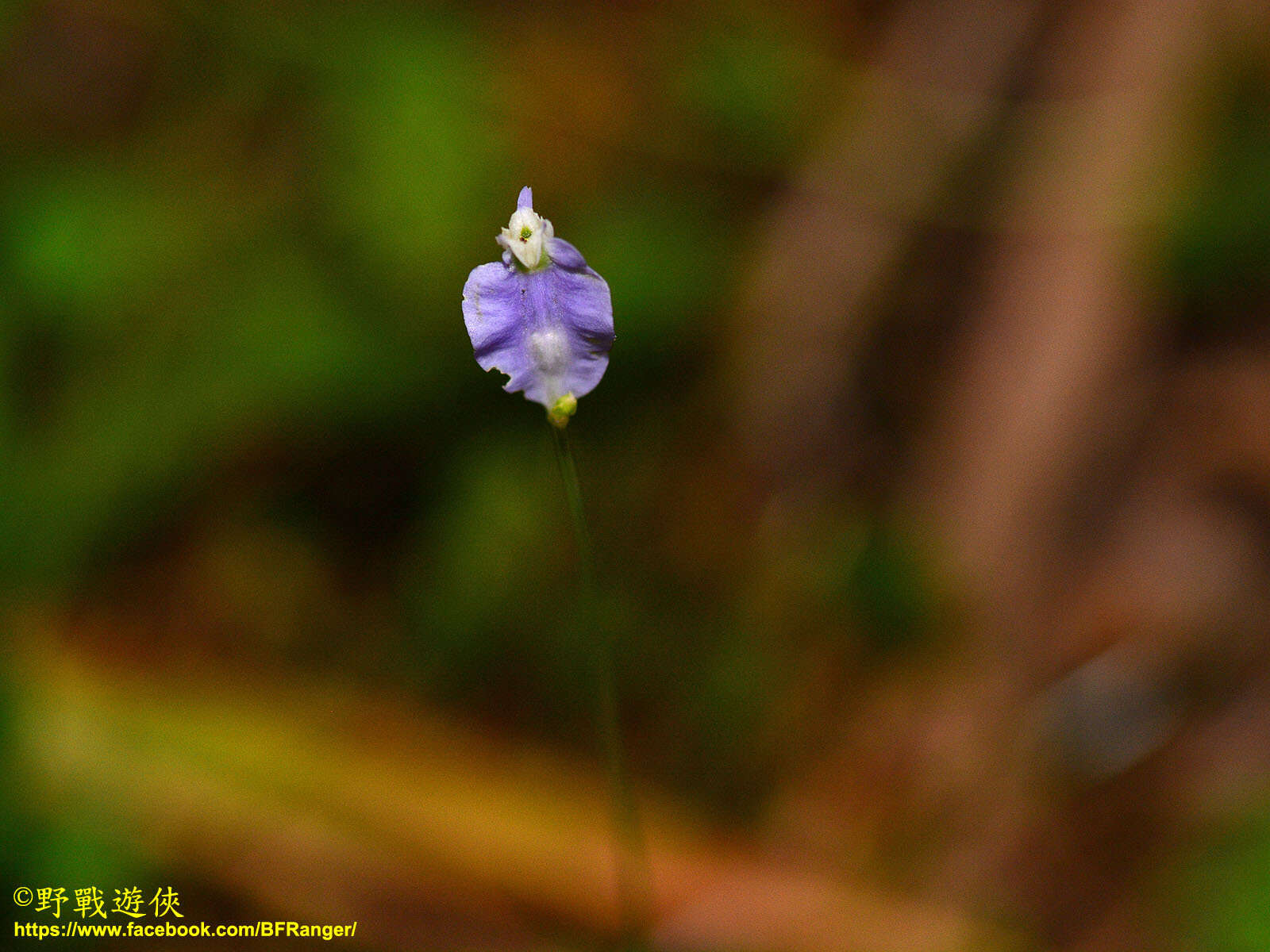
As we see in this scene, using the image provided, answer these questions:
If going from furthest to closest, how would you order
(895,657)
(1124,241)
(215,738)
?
(1124,241)
(895,657)
(215,738)

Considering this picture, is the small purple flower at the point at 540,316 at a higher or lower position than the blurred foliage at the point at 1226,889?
higher

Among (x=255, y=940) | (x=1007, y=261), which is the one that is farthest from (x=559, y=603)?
(x=1007, y=261)

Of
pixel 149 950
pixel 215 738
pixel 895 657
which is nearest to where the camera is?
pixel 149 950

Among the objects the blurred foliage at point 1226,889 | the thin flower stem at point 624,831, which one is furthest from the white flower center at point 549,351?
the blurred foliage at point 1226,889

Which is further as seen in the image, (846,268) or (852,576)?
(846,268)

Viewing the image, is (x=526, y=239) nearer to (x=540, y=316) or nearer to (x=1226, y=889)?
(x=540, y=316)

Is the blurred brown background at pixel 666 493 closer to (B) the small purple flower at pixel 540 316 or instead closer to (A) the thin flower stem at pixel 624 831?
(A) the thin flower stem at pixel 624 831

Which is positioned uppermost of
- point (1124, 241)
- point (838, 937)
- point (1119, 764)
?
point (1124, 241)

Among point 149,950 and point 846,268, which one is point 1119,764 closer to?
point 846,268

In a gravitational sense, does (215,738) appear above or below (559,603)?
below
